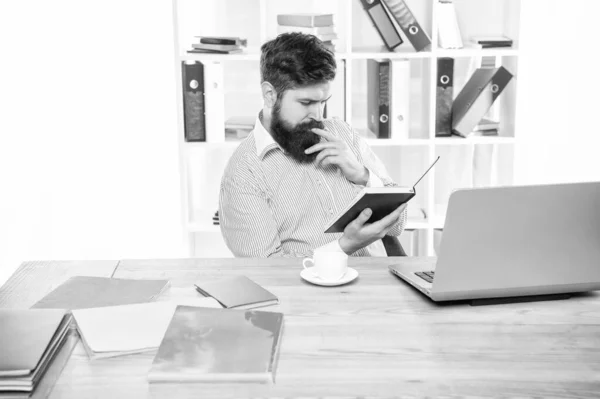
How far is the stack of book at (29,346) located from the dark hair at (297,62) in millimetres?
1176

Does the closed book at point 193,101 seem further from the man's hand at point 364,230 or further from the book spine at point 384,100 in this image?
the man's hand at point 364,230

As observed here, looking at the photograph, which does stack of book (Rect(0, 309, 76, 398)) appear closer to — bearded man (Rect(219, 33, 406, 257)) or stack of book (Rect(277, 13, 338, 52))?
bearded man (Rect(219, 33, 406, 257))

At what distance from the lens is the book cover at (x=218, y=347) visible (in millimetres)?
1189

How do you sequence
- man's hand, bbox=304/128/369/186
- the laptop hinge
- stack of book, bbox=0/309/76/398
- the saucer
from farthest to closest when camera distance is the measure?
man's hand, bbox=304/128/369/186, the saucer, the laptop hinge, stack of book, bbox=0/309/76/398

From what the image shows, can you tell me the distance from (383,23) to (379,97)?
0.32 meters

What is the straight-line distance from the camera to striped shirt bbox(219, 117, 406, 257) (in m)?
2.23

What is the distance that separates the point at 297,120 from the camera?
7.68 feet

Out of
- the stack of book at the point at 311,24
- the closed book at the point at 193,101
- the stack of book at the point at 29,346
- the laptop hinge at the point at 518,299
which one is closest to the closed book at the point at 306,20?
the stack of book at the point at 311,24

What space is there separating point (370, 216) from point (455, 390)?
2.60ft

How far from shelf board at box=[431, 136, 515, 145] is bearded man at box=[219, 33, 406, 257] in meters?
0.91

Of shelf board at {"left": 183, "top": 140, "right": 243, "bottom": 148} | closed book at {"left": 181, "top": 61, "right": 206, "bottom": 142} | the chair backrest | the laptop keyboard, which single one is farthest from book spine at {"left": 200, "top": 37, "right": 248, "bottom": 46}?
the laptop keyboard

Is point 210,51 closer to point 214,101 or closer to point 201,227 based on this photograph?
point 214,101

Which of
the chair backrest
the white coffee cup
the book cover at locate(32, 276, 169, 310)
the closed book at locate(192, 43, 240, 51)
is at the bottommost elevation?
the chair backrest

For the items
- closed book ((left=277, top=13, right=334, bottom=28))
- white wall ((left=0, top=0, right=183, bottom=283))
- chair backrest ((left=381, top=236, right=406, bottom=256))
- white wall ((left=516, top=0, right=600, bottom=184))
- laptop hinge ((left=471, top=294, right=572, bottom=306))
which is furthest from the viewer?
white wall ((left=516, top=0, right=600, bottom=184))
